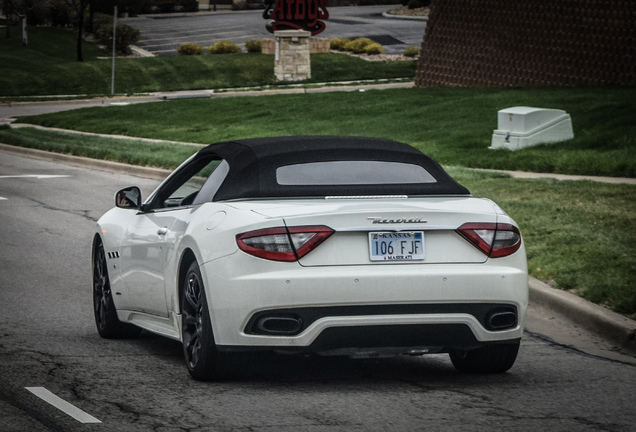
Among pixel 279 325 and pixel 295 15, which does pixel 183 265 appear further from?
pixel 295 15

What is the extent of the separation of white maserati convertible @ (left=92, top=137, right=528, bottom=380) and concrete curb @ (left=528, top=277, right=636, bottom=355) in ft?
4.93

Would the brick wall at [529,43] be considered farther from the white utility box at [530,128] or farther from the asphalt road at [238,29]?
the asphalt road at [238,29]

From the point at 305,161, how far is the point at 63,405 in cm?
213

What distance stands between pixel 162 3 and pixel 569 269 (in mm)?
83481

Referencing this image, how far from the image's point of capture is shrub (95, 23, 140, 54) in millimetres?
63438

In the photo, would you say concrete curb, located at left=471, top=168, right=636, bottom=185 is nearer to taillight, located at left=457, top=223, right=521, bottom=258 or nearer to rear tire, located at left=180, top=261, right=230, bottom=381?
taillight, located at left=457, top=223, right=521, bottom=258

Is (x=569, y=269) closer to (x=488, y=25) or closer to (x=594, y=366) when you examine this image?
(x=594, y=366)

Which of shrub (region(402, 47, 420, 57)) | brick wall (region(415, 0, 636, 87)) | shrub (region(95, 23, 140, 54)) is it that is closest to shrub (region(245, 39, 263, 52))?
shrub (region(95, 23, 140, 54))

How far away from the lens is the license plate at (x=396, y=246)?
20.5 ft

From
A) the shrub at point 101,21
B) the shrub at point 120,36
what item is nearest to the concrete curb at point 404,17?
the shrub at point 101,21

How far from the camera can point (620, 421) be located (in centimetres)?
580

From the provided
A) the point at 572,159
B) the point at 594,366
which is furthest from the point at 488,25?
the point at 594,366

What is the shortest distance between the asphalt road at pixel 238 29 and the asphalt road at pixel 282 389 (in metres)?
57.8

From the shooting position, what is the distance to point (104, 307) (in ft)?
27.3
